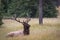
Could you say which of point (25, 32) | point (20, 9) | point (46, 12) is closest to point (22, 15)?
point (20, 9)

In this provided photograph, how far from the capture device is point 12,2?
43.6 meters

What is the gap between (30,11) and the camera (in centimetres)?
4197

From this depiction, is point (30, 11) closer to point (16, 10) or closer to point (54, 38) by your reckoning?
point (16, 10)

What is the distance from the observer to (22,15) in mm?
41562

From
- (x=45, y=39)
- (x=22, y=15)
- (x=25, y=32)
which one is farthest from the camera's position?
→ (x=22, y=15)

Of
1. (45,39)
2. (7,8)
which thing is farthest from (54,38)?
(7,8)

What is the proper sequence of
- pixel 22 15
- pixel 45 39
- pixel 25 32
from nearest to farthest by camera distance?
pixel 45 39 → pixel 25 32 → pixel 22 15

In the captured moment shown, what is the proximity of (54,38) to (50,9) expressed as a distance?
27.8m

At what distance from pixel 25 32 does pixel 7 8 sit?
27848 mm

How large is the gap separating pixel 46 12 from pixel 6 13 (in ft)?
22.5

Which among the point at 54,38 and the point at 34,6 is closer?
the point at 54,38

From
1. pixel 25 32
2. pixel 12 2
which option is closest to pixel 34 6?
pixel 12 2

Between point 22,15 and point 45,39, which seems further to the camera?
point 22,15

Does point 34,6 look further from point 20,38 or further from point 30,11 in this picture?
point 20,38
